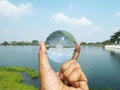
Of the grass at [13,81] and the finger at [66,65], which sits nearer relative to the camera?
the finger at [66,65]

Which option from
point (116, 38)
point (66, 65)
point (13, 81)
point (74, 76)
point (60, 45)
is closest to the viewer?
point (74, 76)

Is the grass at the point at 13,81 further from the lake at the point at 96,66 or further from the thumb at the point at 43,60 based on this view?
the thumb at the point at 43,60

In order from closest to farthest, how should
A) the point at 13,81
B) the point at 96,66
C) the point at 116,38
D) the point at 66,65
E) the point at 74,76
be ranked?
→ the point at 74,76, the point at 66,65, the point at 13,81, the point at 96,66, the point at 116,38

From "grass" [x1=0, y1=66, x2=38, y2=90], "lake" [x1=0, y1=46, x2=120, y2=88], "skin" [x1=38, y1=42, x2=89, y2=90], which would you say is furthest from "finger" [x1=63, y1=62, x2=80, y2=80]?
"lake" [x1=0, y1=46, x2=120, y2=88]

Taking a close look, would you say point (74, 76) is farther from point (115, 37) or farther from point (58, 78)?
point (115, 37)

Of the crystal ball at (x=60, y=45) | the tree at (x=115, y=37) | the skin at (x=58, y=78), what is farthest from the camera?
the tree at (x=115, y=37)

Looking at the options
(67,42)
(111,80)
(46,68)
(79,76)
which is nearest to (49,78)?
(46,68)

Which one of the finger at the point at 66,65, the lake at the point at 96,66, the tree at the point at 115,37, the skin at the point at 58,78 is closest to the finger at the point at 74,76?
the skin at the point at 58,78

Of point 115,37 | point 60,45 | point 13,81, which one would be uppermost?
point 115,37

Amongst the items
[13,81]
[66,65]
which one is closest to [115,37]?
[13,81]
